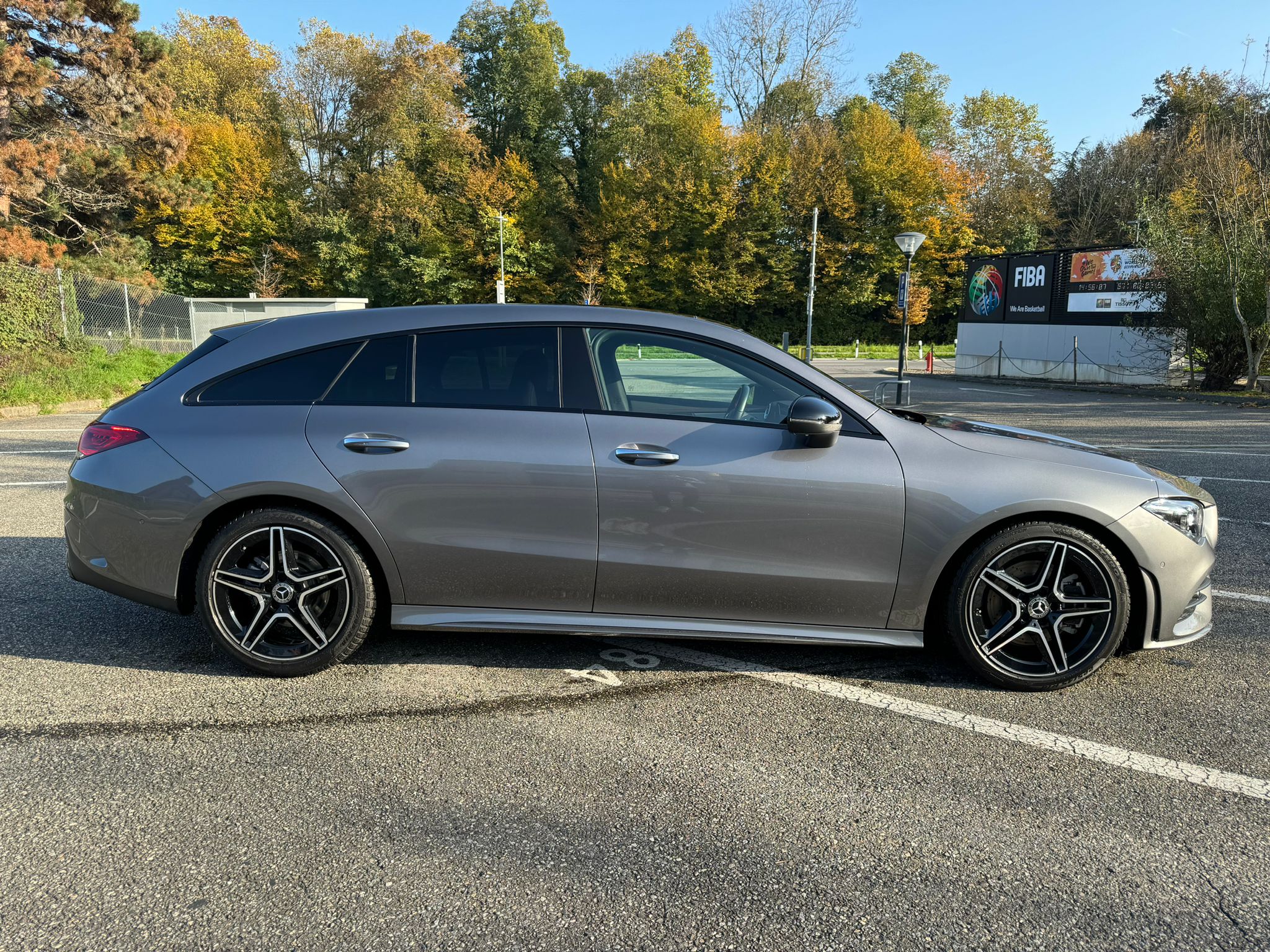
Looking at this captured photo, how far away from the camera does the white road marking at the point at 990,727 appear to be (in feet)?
9.55

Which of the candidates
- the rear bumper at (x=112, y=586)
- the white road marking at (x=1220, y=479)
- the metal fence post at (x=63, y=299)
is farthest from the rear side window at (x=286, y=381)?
the metal fence post at (x=63, y=299)

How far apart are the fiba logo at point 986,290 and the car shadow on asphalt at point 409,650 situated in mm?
28976

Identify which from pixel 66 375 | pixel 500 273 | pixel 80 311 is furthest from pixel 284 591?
pixel 500 273

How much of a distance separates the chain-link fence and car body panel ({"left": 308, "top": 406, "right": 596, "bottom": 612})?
608 inches

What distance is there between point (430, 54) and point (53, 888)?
71.5 meters

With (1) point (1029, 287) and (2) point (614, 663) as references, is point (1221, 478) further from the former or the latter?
(1) point (1029, 287)

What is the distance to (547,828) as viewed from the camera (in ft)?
8.51

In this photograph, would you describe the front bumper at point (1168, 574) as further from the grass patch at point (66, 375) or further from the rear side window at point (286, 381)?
the grass patch at point (66, 375)

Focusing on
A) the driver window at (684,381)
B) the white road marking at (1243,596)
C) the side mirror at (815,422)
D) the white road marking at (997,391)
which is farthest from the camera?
the white road marking at (997,391)

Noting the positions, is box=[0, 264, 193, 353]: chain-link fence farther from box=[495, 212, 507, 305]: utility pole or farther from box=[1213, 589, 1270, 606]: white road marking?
box=[1213, 589, 1270, 606]: white road marking

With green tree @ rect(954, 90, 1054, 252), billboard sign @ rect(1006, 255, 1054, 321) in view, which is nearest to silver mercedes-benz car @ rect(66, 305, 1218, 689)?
billboard sign @ rect(1006, 255, 1054, 321)

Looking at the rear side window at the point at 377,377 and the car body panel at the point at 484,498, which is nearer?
the car body panel at the point at 484,498

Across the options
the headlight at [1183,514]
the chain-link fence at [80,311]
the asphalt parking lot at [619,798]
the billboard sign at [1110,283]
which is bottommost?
the asphalt parking lot at [619,798]

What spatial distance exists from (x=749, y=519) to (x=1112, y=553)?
150cm
